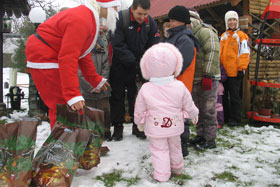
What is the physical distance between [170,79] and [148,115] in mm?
428

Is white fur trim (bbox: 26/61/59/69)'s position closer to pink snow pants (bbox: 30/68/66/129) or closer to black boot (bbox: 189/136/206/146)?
pink snow pants (bbox: 30/68/66/129)

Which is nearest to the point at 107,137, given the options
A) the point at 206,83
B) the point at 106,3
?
the point at 206,83

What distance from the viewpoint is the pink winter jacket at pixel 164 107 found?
7.98ft

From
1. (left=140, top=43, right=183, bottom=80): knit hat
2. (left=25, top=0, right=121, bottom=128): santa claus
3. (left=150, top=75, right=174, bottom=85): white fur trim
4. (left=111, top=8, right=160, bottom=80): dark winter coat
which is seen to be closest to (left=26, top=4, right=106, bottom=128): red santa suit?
(left=25, top=0, right=121, bottom=128): santa claus

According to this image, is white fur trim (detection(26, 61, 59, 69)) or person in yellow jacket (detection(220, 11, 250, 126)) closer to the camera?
white fur trim (detection(26, 61, 59, 69))

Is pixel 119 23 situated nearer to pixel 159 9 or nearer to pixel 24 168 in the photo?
pixel 24 168

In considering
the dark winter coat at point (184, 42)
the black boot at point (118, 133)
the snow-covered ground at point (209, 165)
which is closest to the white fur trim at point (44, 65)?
the snow-covered ground at point (209, 165)

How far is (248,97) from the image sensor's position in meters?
5.77

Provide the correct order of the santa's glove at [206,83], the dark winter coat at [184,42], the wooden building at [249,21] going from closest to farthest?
the dark winter coat at [184,42]
the santa's glove at [206,83]
the wooden building at [249,21]

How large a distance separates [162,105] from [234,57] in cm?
314

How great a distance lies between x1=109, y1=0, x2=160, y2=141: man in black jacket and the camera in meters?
3.54

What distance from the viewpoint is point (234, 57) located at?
4941 millimetres

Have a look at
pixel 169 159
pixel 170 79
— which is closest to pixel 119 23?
pixel 170 79

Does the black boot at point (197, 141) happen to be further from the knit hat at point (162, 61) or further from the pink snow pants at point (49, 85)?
the pink snow pants at point (49, 85)
